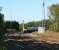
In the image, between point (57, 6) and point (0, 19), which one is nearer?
point (0, 19)

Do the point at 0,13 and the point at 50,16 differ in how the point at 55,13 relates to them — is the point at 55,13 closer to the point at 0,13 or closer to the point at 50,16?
the point at 50,16

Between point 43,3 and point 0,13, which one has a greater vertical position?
point 43,3

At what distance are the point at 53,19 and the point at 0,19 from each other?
3162 centimetres

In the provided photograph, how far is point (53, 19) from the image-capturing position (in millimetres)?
71250

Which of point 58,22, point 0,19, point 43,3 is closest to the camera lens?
point 0,19

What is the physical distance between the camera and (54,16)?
68.9 m

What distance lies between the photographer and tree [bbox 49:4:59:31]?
219 ft

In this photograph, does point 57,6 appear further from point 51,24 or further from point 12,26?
point 12,26

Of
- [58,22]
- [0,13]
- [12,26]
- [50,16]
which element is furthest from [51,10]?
[0,13]

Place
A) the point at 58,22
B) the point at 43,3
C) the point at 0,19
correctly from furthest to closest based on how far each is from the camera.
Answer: the point at 43,3 < the point at 58,22 < the point at 0,19

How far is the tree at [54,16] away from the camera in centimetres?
6675

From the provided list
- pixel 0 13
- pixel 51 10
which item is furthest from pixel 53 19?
pixel 0 13

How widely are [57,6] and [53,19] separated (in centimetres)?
419

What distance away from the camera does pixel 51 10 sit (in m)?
71.8
